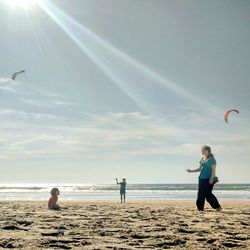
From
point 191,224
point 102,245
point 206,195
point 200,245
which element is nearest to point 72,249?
point 102,245

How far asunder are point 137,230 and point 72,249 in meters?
1.89

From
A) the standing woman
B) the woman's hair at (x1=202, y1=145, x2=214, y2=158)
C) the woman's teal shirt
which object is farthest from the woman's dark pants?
the woman's hair at (x1=202, y1=145, x2=214, y2=158)

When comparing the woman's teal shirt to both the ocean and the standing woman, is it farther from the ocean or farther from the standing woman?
the ocean

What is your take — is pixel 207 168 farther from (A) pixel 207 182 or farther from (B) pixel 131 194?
(B) pixel 131 194

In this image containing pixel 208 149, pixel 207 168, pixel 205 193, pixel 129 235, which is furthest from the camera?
pixel 208 149

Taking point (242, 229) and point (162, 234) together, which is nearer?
point (162, 234)

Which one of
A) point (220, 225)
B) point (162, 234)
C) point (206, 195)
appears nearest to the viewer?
point (162, 234)

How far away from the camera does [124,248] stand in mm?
4758

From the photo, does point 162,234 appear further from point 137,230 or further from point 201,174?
point 201,174

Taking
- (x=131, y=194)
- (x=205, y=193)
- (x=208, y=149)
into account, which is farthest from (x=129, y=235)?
(x=131, y=194)

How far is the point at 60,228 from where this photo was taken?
662 centimetres

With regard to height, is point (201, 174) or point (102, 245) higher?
point (201, 174)

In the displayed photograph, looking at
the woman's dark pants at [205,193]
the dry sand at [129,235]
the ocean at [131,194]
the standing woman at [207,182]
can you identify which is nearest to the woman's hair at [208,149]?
the standing woman at [207,182]

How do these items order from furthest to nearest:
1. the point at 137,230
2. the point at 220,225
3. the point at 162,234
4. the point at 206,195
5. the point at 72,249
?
A: the point at 206,195 < the point at 220,225 < the point at 137,230 < the point at 162,234 < the point at 72,249
